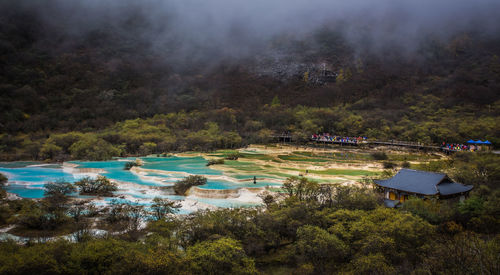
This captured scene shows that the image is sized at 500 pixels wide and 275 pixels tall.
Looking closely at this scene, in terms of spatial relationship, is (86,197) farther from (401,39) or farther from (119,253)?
(401,39)

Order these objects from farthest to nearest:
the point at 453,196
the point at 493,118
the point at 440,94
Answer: the point at 440,94, the point at 493,118, the point at 453,196

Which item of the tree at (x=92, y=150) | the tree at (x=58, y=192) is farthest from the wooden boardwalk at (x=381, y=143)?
the tree at (x=58, y=192)

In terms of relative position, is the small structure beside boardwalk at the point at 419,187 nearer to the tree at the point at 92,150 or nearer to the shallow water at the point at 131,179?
the shallow water at the point at 131,179

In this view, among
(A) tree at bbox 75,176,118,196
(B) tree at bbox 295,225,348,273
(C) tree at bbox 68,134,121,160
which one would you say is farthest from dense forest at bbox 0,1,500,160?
(B) tree at bbox 295,225,348,273

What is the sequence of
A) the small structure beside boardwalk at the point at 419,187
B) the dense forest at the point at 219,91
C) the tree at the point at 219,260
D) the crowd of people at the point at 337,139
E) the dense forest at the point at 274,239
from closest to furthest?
the dense forest at the point at 274,239 → the tree at the point at 219,260 → the small structure beside boardwalk at the point at 419,187 → the dense forest at the point at 219,91 → the crowd of people at the point at 337,139

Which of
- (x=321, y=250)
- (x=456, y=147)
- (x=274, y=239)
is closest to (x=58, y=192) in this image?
(x=274, y=239)

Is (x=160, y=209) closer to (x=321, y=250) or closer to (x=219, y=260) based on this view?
(x=219, y=260)

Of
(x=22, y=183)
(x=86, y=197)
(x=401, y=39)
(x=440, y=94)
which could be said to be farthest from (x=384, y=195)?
(x=401, y=39)
